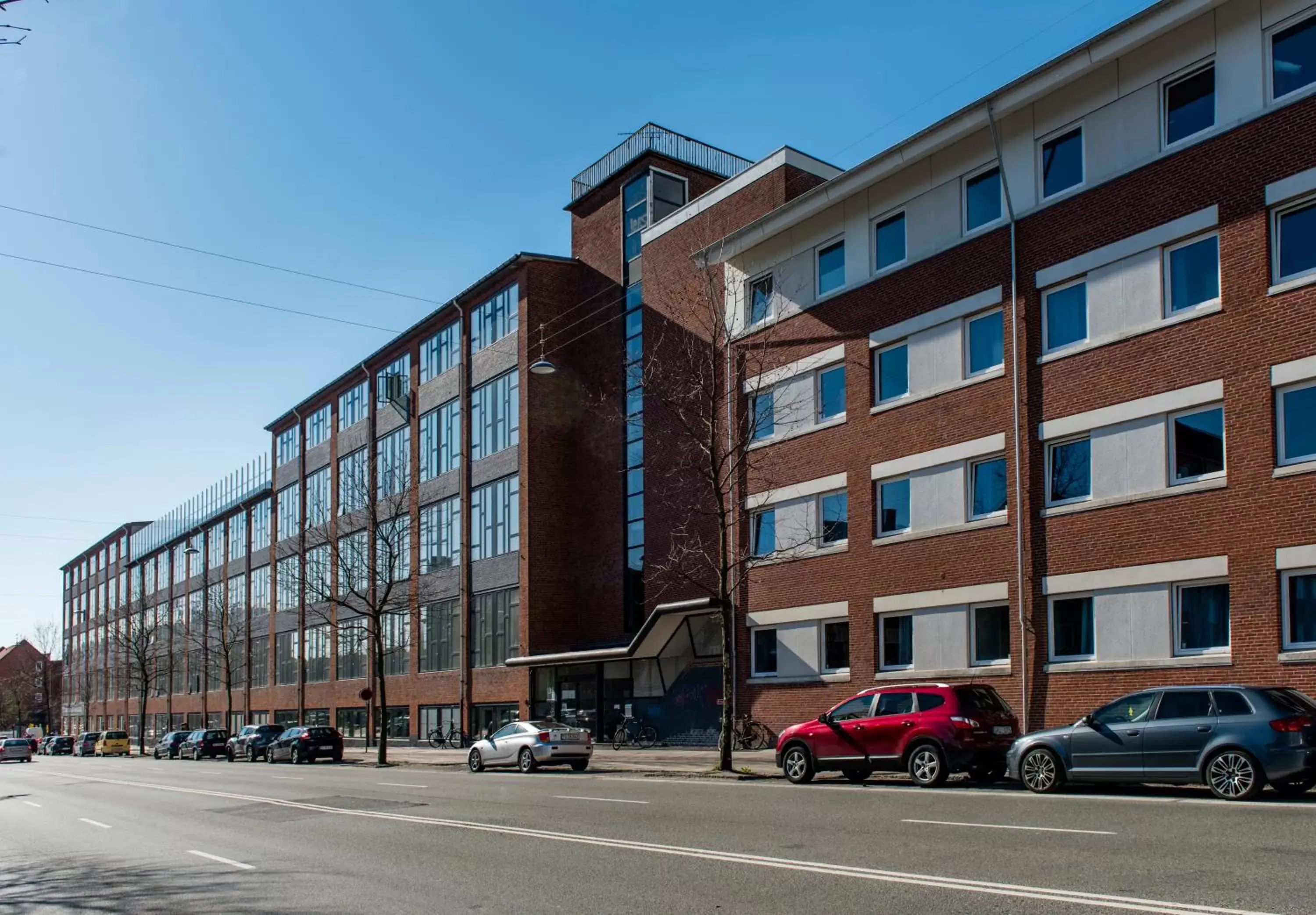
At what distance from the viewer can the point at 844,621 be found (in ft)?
94.1

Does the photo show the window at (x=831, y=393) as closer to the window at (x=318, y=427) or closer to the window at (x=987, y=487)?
the window at (x=987, y=487)

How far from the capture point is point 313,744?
137ft

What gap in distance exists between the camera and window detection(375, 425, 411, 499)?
170ft

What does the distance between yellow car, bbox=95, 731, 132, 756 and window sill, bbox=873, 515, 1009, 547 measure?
55373mm

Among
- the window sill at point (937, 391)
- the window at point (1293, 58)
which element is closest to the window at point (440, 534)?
the window sill at point (937, 391)

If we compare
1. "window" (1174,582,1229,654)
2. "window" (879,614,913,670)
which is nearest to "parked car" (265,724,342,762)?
"window" (879,614,913,670)

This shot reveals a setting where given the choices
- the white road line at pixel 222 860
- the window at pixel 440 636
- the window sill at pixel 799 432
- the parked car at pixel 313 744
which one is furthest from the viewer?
the window at pixel 440 636

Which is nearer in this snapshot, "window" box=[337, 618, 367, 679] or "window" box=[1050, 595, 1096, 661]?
"window" box=[1050, 595, 1096, 661]

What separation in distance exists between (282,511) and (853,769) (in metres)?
53.6

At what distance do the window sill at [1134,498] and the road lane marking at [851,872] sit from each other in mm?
13351

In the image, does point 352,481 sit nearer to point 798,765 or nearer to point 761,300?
point 761,300

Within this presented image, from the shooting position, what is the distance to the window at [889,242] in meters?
28.1

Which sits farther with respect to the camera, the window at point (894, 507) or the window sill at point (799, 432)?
the window sill at point (799, 432)

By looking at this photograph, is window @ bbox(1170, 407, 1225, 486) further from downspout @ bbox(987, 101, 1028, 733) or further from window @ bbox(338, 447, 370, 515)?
window @ bbox(338, 447, 370, 515)
